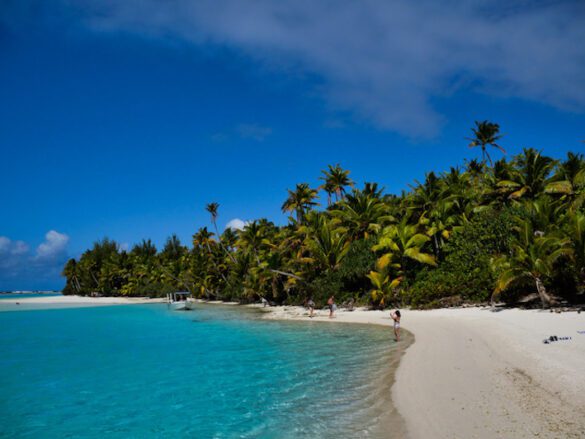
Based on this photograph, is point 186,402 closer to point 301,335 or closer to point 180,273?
point 301,335

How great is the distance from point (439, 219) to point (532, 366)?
21.7 m

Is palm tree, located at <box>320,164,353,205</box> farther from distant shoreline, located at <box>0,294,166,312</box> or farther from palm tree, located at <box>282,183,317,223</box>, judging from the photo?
distant shoreline, located at <box>0,294,166,312</box>

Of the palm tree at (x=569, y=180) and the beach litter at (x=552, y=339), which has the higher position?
the palm tree at (x=569, y=180)

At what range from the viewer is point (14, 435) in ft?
28.5

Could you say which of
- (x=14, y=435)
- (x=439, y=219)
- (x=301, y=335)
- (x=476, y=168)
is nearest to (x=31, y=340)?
(x=301, y=335)

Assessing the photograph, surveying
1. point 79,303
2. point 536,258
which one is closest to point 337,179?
point 536,258

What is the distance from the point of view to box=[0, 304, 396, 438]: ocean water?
8.41 metres

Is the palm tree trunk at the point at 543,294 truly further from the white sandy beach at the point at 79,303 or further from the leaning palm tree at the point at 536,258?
the white sandy beach at the point at 79,303

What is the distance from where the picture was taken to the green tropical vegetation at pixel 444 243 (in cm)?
1952

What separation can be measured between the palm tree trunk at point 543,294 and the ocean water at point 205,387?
24.6 feet

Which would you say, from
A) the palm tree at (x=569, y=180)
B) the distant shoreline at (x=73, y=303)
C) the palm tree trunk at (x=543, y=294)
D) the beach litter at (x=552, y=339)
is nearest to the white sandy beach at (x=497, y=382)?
the beach litter at (x=552, y=339)

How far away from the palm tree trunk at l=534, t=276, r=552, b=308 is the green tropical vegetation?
0.05 metres

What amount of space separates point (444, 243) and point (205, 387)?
79.0 ft

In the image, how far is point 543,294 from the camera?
1884cm
